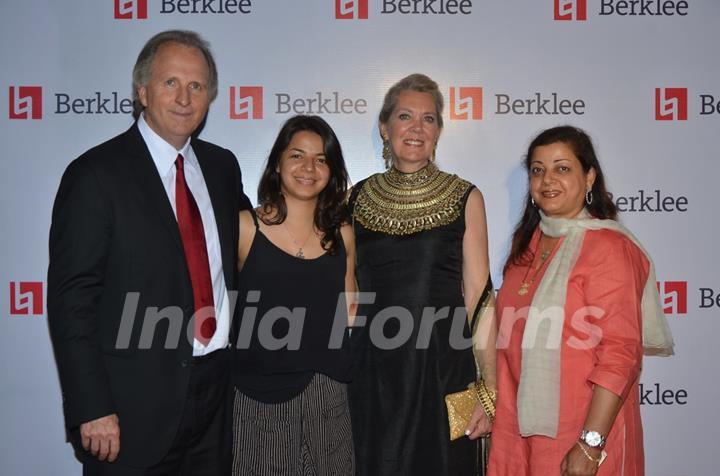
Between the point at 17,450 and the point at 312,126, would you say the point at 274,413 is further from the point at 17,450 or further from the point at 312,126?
the point at 17,450

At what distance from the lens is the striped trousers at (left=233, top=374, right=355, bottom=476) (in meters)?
2.31

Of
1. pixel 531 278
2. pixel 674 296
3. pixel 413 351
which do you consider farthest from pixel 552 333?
pixel 674 296

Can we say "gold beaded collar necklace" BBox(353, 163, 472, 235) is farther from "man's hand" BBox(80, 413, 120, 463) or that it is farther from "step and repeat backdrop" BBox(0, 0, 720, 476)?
"man's hand" BBox(80, 413, 120, 463)

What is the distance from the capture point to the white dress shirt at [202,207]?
7.25ft

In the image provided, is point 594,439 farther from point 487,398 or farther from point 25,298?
point 25,298

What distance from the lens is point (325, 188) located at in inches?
104

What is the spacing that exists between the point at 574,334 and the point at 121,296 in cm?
149

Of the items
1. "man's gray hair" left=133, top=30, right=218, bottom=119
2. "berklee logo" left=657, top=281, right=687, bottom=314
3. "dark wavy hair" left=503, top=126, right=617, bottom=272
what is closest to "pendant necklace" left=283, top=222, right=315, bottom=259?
"man's gray hair" left=133, top=30, right=218, bottom=119

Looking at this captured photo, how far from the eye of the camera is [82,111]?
3.29m

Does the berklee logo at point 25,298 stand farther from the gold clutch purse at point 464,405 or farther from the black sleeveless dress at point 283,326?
the gold clutch purse at point 464,405

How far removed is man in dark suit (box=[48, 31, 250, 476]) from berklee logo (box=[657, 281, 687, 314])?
2319 millimetres

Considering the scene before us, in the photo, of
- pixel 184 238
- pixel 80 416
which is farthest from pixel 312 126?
pixel 80 416

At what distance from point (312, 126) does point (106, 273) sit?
977 mm

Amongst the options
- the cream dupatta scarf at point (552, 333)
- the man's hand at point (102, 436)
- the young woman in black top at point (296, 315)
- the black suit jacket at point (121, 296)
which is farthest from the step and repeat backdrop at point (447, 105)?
the man's hand at point (102, 436)
